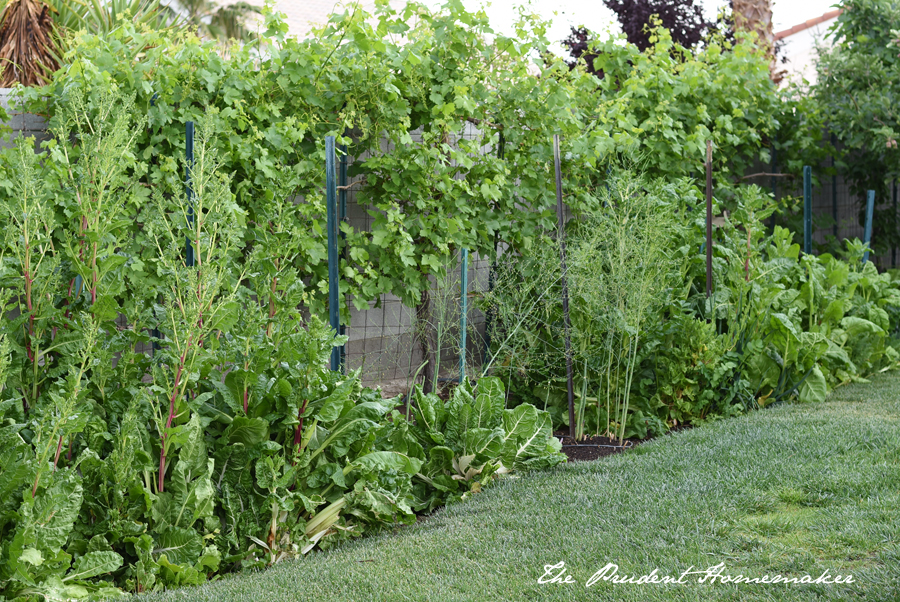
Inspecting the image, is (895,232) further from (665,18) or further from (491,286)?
(665,18)

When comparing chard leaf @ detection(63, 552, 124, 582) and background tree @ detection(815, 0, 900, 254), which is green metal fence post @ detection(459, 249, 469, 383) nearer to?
chard leaf @ detection(63, 552, 124, 582)

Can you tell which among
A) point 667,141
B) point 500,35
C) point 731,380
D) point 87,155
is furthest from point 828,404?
point 87,155

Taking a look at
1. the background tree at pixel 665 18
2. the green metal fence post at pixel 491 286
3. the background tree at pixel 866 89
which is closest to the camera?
the green metal fence post at pixel 491 286

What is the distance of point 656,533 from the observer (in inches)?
109

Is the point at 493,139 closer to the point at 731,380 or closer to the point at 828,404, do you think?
the point at 731,380

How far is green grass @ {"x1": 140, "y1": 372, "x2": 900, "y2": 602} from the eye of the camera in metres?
2.38

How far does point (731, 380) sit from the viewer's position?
477 centimetres

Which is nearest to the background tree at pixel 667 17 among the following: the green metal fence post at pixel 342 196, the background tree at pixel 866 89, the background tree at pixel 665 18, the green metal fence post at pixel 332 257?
the background tree at pixel 665 18

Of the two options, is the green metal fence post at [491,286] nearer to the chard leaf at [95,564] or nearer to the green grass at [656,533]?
the green grass at [656,533]

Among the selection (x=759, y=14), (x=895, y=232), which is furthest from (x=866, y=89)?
(x=759, y=14)

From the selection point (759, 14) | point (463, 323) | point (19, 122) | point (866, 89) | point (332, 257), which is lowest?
point (463, 323)

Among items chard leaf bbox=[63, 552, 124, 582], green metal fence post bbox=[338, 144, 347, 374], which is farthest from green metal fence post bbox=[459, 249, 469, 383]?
chard leaf bbox=[63, 552, 124, 582]

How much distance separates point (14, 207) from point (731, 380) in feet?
12.8

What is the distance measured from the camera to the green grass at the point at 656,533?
238 centimetres
